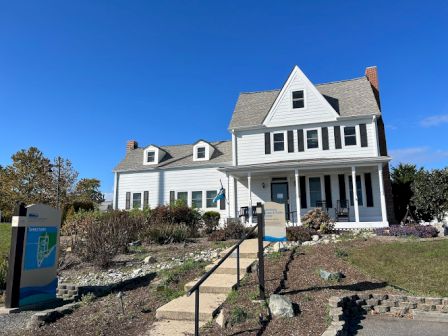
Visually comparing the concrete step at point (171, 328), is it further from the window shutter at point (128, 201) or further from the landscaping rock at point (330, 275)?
the window shutter at point (128, 201)

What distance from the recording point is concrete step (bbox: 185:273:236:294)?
271 inches

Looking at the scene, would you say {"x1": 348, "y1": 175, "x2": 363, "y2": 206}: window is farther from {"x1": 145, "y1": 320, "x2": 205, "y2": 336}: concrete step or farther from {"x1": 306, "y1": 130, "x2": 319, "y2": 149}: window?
{"x1": 145, "y1": 320, "x2": 205, "y2": 336}: concrete step

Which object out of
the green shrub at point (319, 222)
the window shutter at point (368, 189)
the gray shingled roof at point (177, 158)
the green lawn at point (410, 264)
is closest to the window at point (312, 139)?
the window shutter at point (368, 189)

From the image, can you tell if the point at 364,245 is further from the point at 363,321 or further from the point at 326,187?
the point at 326,187

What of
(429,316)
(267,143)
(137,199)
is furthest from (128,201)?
(429,316)

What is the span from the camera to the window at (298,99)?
20.6 meters

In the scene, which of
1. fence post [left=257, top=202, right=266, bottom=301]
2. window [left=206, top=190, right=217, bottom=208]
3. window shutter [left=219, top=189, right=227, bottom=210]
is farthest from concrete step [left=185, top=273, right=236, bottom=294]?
window [left=206, top=190, right=217, bottom=208]

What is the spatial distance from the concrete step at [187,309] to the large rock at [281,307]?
3.14 feet

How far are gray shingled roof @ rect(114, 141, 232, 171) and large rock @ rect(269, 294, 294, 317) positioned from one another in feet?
60.3

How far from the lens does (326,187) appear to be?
1961 centimetres

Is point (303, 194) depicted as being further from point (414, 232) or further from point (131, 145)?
point (131, 145)

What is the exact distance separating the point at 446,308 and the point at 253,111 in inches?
695

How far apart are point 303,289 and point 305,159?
13731 mm

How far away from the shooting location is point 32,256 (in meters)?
7.32
